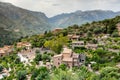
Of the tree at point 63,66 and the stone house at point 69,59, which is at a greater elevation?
the stone house at point 69,59

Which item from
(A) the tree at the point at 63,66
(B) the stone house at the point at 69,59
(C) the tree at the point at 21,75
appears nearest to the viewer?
(A) the tree at the point at 63,66

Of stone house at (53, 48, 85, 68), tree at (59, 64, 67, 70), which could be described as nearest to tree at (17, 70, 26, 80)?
stone house at (53, 48, 85, 68)

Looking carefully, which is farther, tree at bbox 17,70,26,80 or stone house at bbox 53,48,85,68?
stone house at bbox 53,48,85,68

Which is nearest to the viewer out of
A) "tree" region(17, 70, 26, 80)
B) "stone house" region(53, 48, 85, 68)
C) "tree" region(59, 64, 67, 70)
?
"tree" region(59, 64, 67, 70)

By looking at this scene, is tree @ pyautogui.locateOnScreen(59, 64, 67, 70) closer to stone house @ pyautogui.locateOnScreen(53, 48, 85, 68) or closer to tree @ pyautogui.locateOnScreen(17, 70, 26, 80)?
stone house @ pyautogui.locateOnScreen(53, 48, 85, 68)

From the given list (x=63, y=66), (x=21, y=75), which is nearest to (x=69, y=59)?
(x=63, y=66)

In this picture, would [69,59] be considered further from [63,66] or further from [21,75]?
[21,75]

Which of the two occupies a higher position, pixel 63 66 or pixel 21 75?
pixel 63 66

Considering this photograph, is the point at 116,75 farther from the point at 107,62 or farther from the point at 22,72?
the point at 22,72

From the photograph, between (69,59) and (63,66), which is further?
(69,59)

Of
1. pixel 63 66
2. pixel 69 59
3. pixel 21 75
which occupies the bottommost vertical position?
pixel 21 75

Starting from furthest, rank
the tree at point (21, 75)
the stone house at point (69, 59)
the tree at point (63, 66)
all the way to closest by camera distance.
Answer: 1. the stone house at point (69, 59)
2. the tree at point (21, 75)
3. the tree at point (63, 66)

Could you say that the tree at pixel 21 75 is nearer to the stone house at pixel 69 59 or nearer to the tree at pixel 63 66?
the stone house at pixel 69 59

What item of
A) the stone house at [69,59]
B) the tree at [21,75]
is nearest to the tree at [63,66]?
the stone house at [69,59]
